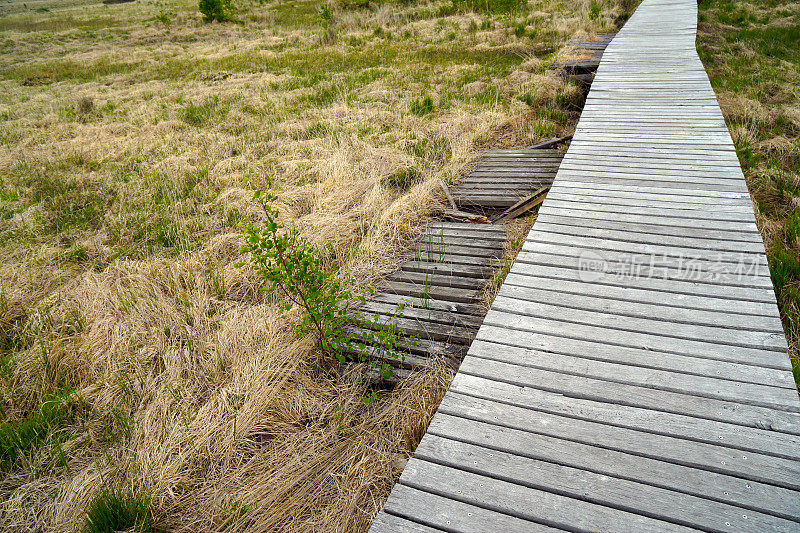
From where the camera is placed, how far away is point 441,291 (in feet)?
12.5

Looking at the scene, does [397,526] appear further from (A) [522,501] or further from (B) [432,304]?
(B) [432,304]

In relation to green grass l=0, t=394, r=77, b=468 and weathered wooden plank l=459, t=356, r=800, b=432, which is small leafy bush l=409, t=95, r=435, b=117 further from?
green grass l=0, t=394, r=77, b=468

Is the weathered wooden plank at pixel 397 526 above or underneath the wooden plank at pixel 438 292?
above

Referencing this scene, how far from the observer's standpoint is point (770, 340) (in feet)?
8.31

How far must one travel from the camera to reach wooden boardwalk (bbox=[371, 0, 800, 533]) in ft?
6.06

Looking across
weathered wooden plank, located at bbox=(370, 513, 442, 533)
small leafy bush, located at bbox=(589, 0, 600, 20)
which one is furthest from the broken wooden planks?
weathered wooden plank, located at bbox=(370, 513, 442, 533)

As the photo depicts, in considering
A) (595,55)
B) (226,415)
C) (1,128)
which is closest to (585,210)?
(226,415)

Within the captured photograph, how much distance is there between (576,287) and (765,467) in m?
1.41

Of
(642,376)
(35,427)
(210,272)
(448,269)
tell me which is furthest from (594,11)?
(35,427)

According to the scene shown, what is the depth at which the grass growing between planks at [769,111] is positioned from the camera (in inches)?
152

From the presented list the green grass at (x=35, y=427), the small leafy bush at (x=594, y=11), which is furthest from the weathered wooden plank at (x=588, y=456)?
the small leafy bush at (x=594, y=11)

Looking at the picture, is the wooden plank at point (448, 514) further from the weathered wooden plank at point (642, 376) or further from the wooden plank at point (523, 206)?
the wooden plank at point (523, 206)

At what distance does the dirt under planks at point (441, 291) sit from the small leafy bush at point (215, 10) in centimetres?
2386

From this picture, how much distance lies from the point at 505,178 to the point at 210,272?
3.47 m
